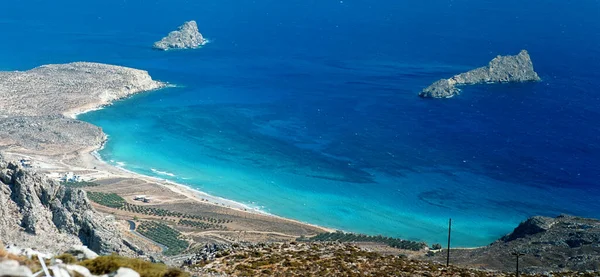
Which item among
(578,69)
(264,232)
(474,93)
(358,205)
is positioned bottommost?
(264,232)

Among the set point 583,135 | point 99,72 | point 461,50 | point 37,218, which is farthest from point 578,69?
point 37,218

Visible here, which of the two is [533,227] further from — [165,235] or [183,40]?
[183,40]

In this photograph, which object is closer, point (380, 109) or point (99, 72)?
point (380, 109)

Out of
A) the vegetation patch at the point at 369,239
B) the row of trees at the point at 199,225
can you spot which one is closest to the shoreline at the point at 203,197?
the vegetation patch at the point at 369,239

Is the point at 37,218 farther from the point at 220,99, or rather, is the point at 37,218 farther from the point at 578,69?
the point at 578,69

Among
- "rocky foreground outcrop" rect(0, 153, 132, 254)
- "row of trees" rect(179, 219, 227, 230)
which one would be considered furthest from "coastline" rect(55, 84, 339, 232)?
"rocky foreground outcrop" rect(0, 153, 132, 254)
